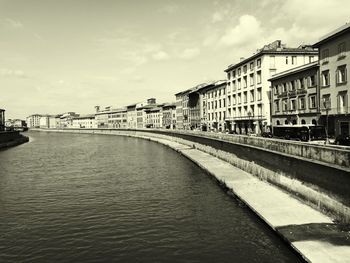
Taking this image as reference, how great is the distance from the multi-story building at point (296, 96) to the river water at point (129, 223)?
1044 inches

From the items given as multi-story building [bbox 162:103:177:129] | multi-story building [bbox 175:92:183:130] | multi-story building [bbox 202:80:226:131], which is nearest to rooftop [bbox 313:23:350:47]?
multi-story building [bbox 202:80:226:131]

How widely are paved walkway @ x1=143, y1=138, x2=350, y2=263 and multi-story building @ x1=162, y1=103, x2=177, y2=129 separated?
117752 millimetres

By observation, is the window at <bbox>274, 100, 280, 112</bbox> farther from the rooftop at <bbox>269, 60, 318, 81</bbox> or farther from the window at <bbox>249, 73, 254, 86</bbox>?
Result: the window at <bbox>249, 73, 254, 86</bbox>

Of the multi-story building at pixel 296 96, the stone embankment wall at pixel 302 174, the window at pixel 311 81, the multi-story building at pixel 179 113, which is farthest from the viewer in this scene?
the multi-story building at pixel 179 113

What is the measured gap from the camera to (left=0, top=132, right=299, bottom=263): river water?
18.1m

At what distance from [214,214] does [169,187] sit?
1055 cm

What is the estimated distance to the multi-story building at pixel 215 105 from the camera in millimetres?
94812

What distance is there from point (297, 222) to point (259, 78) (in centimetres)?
5698

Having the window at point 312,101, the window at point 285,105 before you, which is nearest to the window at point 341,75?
the window at point 312,101

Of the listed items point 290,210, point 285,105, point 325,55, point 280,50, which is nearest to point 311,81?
point 325,55

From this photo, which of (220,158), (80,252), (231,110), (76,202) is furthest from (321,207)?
(231,110)

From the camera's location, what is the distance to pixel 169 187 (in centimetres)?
3506

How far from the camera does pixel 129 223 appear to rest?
75.8ft

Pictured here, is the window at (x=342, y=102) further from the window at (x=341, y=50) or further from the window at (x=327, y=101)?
the window at (x=341, y=50)
